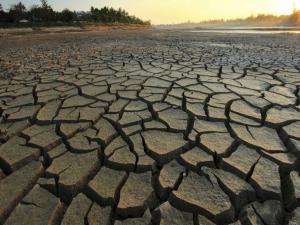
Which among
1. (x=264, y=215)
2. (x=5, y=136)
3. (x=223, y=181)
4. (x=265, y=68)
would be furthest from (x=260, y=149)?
(x=265, y=68)

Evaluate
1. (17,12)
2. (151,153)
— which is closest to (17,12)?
(17,12)

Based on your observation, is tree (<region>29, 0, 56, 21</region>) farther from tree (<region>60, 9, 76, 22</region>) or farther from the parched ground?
the parched ground

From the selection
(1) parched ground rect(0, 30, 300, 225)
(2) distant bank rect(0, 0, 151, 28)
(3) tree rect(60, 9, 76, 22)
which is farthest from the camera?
(3) tree rect(60, 9, 76, 22)

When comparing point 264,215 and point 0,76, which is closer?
point 264,215

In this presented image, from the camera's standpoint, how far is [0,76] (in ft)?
13.1

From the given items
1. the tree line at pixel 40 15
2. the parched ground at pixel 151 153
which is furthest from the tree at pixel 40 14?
the parched ground at pixel 151 153

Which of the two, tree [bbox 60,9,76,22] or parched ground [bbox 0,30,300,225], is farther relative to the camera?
tree [bbox 60,9,76,22]

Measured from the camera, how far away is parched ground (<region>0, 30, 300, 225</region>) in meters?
1.42

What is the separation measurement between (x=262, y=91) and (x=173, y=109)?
1.12 metres

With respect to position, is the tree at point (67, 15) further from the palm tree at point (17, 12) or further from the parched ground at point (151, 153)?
the parched ground at point (151, 153)

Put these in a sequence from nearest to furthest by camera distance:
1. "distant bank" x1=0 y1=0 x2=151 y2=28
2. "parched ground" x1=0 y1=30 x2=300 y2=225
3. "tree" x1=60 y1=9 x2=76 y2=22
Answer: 1. "parched ground" x1=0 y1=30 x2=300 y2=225
2. "distant bank" x1=0 y1=0 x2=151 y2=28
3. "tree" x1=60 y1=9 x2=76 y2=22

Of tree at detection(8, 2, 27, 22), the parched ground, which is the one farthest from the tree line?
the parched ground

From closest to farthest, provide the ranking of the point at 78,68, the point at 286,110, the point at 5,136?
the point at 5,136 < the point at 286,110 < the point at 78,68

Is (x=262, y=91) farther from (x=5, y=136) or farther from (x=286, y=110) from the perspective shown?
(x=5, y=136)
